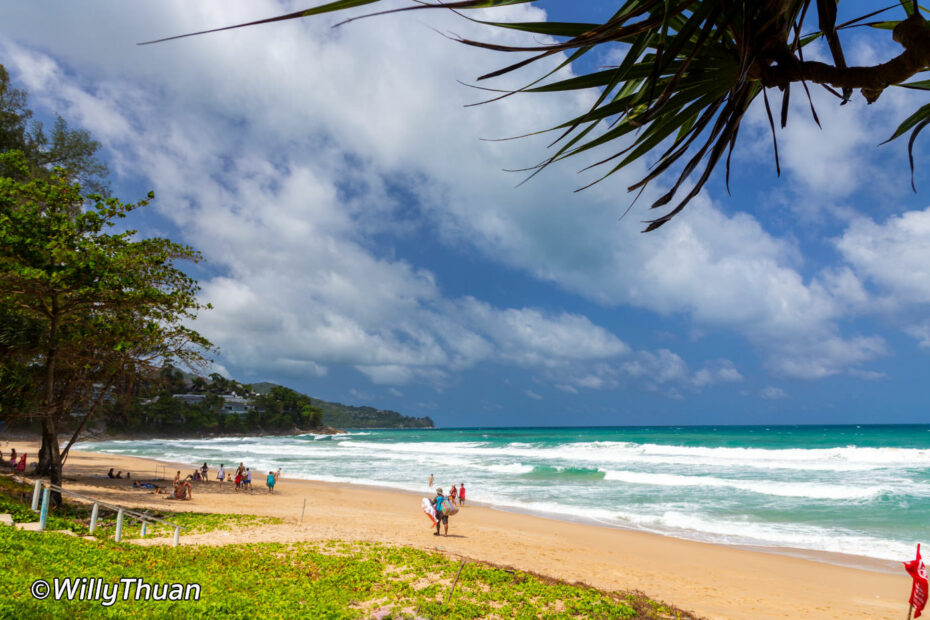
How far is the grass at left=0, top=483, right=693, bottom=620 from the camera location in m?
5.50

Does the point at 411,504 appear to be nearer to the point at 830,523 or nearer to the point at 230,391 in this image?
the point at 830,523

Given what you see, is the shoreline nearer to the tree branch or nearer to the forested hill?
the tree branch

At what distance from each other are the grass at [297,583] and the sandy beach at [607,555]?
1.70 m

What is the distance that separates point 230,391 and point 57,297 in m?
100

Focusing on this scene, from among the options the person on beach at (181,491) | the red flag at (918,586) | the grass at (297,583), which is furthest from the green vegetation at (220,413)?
the red flag at (918,586)

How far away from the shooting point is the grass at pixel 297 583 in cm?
550

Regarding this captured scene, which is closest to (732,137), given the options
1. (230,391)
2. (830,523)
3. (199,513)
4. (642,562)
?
(642,562)

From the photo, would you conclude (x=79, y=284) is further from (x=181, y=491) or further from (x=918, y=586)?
(x=918, y=586)

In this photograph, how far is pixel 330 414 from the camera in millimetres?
175750

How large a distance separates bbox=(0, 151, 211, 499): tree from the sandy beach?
4344mm

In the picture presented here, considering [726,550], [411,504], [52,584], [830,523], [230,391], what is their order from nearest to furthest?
[52,584]
[726,550]
[830,523]
[411,504]
[230,391]

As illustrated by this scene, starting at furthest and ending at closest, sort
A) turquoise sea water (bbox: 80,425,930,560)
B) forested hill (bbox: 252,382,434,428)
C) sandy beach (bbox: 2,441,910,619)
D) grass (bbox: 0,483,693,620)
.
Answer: forested hill (bbox: 252,382,434,428)
turquoise sea water (bbox: 80,425,930,560)
sandy beach (bbox: 2,441,910,619)
grass (bbox: 0,483,693,620)

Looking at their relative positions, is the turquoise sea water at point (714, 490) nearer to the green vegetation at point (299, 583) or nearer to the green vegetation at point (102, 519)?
the green vegetation at point (102, 519)

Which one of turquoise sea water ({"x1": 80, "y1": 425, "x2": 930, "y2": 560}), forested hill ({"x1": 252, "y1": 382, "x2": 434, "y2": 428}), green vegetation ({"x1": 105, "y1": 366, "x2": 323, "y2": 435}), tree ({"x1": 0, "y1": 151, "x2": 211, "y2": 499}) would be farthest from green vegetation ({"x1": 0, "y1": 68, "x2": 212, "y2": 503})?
forested hill ({"x1": 252, "y1": 382, "x2": 434, "y2": 428})
